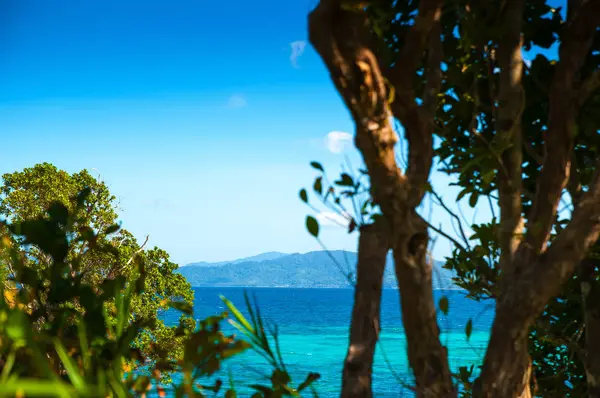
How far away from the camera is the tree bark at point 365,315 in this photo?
1.93m

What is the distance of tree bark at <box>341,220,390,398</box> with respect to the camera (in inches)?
75.9

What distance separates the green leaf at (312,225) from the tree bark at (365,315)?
193mm

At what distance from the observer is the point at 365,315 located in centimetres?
199

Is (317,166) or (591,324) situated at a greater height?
(317,166)

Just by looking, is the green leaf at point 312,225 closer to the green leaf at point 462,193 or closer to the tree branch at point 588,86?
the tree branch at point 588,86

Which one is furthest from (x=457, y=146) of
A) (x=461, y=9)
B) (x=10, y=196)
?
(x=10, y=196)

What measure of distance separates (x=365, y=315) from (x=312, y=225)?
0.42 m

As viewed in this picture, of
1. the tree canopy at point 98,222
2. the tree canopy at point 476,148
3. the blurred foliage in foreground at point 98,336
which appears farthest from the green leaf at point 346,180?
the tree canopy at point 98,222

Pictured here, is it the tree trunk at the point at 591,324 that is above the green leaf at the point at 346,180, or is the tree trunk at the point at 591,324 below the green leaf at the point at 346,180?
below

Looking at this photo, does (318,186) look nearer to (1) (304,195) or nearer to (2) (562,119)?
(1) (304,195)

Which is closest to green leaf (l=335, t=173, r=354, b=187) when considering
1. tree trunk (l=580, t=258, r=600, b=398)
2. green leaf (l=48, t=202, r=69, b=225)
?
green leaf (l=48, t=202, r=69, b=225)

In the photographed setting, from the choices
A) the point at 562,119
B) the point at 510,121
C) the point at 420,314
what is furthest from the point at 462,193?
the point at 420,314

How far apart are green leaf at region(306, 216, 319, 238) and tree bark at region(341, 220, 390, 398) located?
19 cm

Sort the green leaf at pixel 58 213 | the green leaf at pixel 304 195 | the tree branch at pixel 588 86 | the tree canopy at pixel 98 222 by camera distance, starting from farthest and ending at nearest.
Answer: the tree canopy at pixel 98 222
the tree branch at pixel 588 86
the green leaf at pixel 304 195
the green leaf at pixel 58 213
